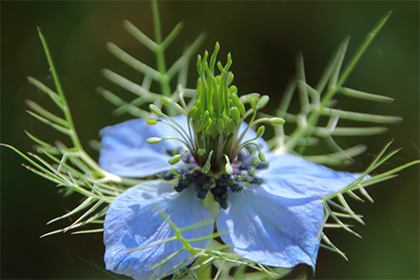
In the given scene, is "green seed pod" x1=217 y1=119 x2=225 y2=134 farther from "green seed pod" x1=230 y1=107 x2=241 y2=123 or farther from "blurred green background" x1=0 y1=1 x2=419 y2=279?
"blurred green background" x1=0 y1=1 x2=419 y2=279

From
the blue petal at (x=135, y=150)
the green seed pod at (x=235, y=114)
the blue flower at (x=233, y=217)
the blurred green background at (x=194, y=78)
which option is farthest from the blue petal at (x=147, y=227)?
the blurred green background at (x=194, y=78)

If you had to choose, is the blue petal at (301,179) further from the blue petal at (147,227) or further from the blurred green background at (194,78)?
the blurred green background at (194,78)

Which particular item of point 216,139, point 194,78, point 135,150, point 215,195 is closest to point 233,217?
point 215,195

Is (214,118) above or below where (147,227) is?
above

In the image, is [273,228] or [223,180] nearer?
[273,228]

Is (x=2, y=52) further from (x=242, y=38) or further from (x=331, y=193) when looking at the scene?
(x=331, y=193)

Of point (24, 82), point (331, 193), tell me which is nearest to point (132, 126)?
point (331, 193)

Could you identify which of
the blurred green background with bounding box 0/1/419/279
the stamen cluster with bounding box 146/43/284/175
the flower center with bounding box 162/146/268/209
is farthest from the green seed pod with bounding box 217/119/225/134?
the blurred green background with bounding box 0/1/419/279

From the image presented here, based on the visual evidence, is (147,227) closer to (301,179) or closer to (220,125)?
(220,125)
